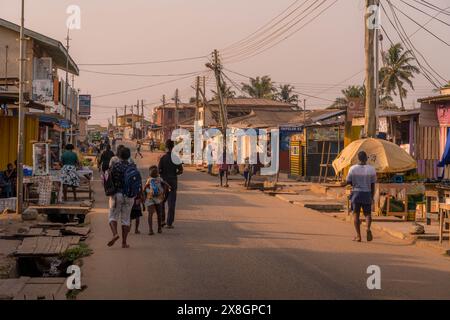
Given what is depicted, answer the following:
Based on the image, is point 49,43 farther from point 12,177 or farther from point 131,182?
point 131,182

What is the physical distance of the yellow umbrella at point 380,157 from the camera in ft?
55.8

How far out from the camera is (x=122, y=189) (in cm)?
1245

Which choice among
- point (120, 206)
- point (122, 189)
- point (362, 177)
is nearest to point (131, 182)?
point (122, 189)

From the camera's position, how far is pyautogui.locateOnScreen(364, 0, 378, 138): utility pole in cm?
1895

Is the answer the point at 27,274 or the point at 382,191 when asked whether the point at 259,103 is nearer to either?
the point at 382,191

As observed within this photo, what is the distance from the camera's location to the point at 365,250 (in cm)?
1262

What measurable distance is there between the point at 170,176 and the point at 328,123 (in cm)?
2004

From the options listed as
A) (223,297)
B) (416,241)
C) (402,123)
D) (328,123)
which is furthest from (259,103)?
(223,297)

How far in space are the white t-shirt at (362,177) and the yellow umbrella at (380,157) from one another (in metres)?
3.44

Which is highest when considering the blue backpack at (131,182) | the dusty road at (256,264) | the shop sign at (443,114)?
the shop sign at (443,114)

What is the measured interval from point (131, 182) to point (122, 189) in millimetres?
203

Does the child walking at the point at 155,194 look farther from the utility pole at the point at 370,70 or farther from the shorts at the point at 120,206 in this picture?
the utility pole at the point at 370,70

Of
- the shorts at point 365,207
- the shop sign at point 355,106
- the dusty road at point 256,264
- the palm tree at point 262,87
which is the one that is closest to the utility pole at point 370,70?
the dusty road at point 256,264

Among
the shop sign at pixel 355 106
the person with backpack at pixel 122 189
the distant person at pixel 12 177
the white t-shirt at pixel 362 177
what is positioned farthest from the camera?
the shop sign at pixel 355 106
